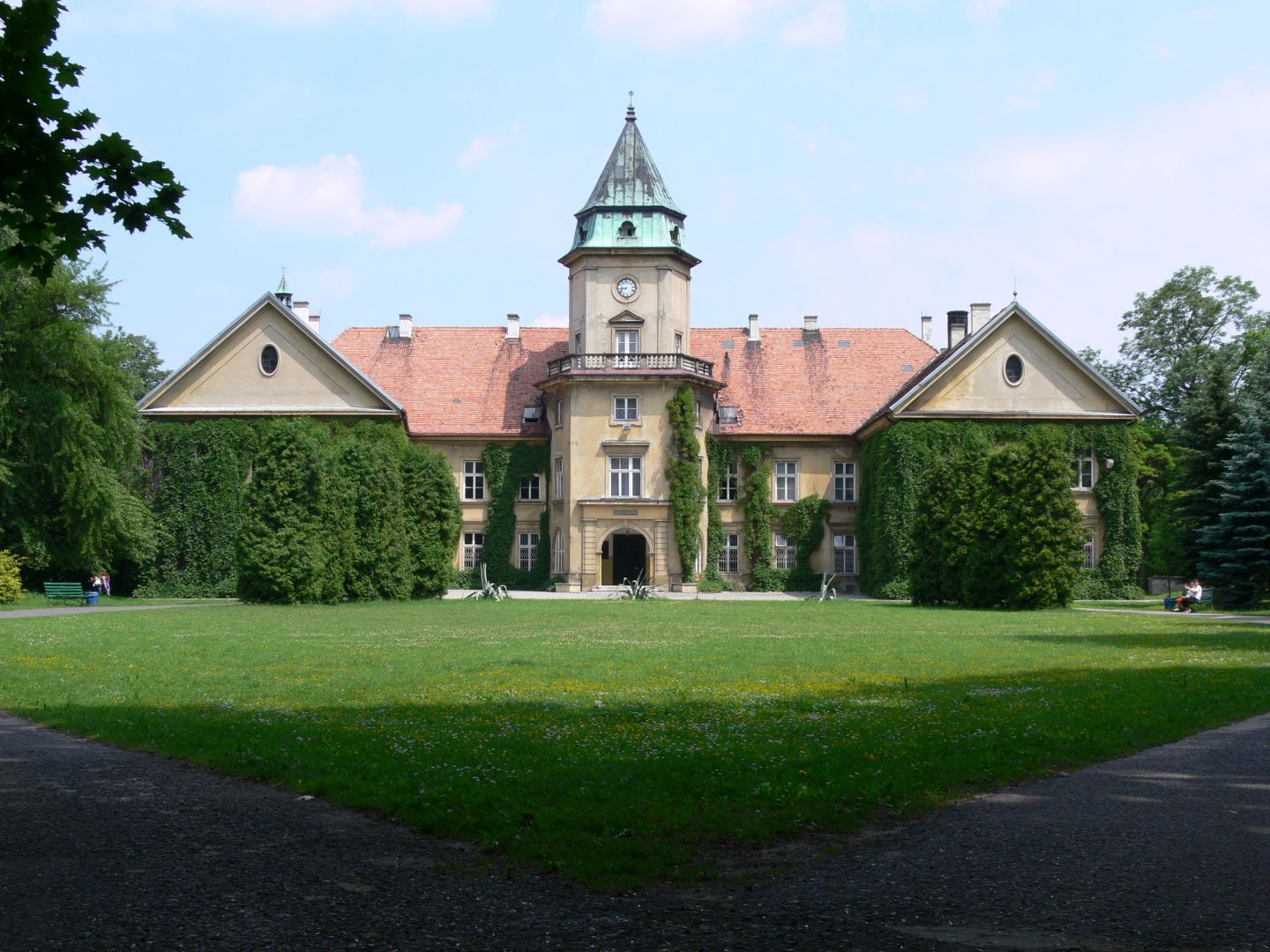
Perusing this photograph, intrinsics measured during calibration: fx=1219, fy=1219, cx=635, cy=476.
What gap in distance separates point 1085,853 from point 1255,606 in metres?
34.9

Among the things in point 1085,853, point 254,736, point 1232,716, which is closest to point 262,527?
point 254,736

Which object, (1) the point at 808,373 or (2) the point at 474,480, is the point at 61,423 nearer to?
(2) the point at 474,480

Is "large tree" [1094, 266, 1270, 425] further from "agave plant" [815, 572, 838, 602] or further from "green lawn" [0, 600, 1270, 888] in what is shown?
"green lawn" [0, 600, 1270, 888]

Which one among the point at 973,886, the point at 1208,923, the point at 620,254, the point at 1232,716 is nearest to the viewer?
the point at 1208,923

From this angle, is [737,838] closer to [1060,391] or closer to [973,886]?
[973,886]

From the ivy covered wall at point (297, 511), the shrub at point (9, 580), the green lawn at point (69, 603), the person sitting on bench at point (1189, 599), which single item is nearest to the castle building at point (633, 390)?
the ivy covered wall at point (297, 511)

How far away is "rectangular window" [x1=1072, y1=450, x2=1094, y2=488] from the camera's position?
163ft

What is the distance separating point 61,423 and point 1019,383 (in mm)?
35947

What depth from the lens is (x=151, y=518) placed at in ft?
157

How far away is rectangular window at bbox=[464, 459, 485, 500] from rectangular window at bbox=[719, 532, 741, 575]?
36.1ft

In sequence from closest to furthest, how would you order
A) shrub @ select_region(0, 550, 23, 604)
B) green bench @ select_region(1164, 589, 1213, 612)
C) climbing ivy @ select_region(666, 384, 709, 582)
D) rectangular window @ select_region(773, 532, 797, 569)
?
shrub @ select_region(0, 550, 23, 604)
green bench @ select_region(1164, 589, 1213, 612)
climbing ivy @ select_region(666, 384, 709, 582)
rectangular window @ select_region(773, 532, 797, 569)

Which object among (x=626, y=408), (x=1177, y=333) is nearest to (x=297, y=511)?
(x=626, y=408)

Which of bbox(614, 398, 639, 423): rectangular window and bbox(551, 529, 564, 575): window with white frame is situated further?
bbox(551, 529, 564, 575): window with white frame

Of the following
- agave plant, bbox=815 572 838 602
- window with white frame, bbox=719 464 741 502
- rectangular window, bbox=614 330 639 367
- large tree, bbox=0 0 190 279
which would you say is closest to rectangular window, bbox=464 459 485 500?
rectangular window, bbox=614 330 639 367
